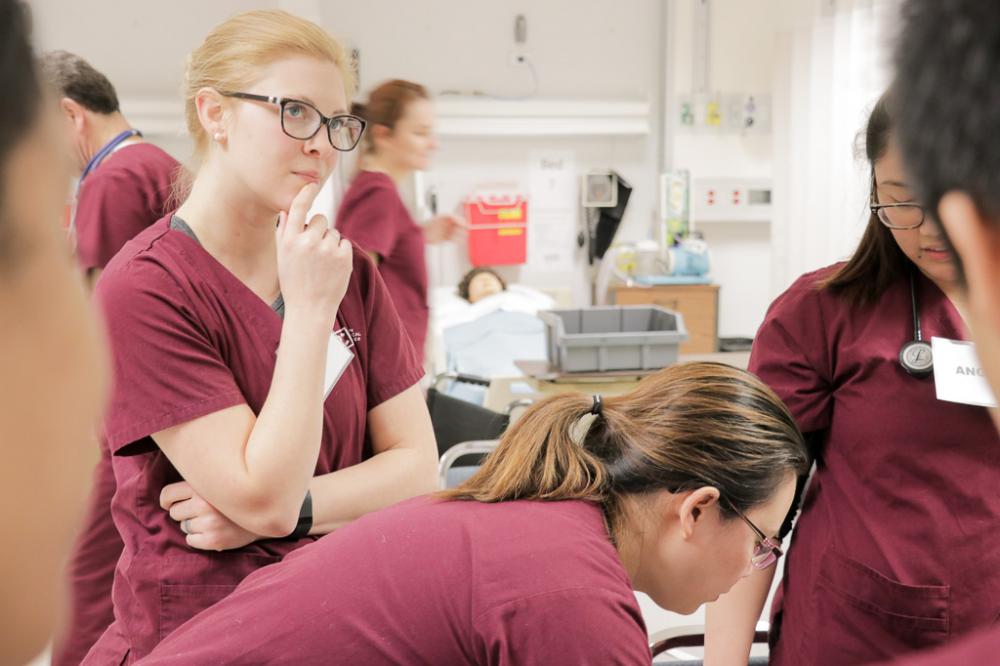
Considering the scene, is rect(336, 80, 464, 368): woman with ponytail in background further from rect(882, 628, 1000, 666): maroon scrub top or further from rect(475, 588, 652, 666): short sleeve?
rect(882, 628, 1000, 666): maroon scrub top

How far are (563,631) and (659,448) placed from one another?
326 millimetres

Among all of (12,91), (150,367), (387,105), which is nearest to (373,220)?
(387,105)

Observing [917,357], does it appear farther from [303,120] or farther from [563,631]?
[303,120]

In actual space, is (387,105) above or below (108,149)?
above

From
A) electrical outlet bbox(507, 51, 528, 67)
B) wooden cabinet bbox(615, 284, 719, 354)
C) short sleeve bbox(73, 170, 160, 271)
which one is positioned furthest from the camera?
electrical outlet bbox(507, 51, 528, 67)

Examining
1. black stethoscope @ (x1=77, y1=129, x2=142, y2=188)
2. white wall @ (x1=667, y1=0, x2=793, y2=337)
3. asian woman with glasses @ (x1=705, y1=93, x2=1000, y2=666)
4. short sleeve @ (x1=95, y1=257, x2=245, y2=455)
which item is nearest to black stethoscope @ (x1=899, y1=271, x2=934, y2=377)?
asian woman with glasses @ (x1=705, y1=93, x2=1000, y2=666)

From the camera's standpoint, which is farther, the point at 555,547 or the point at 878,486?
the point at 878,486

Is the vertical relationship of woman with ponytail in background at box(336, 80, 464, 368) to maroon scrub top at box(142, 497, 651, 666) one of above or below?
above

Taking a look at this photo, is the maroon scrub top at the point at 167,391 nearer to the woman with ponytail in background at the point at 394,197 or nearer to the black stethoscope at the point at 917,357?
the black stethoscope at the point at 917,357

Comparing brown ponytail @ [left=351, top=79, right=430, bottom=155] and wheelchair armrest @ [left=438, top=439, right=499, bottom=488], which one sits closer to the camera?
wheelchair armrest @ [left=438, top=439, right=499, bottom=488]

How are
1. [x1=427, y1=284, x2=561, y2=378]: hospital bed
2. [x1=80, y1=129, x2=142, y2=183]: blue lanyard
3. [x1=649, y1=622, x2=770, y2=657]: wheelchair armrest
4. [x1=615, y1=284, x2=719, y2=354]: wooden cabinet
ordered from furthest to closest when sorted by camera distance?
[x1=615, y1=284, x2=719, y2=354]: wooden cabinet < [x1=427, y1=284, x2=561, y2=378]: hospital bed < [x1=80, y1=129, x2=142, y2=183]: blue lanyard < [x1=649, y1=622, x2=770, y2=657]: wheelchair armrest

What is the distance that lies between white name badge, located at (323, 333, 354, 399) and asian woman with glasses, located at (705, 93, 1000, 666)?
661mm

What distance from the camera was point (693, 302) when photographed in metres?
6.10

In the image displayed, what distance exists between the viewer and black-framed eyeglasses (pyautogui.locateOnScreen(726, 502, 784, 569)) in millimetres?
1330
